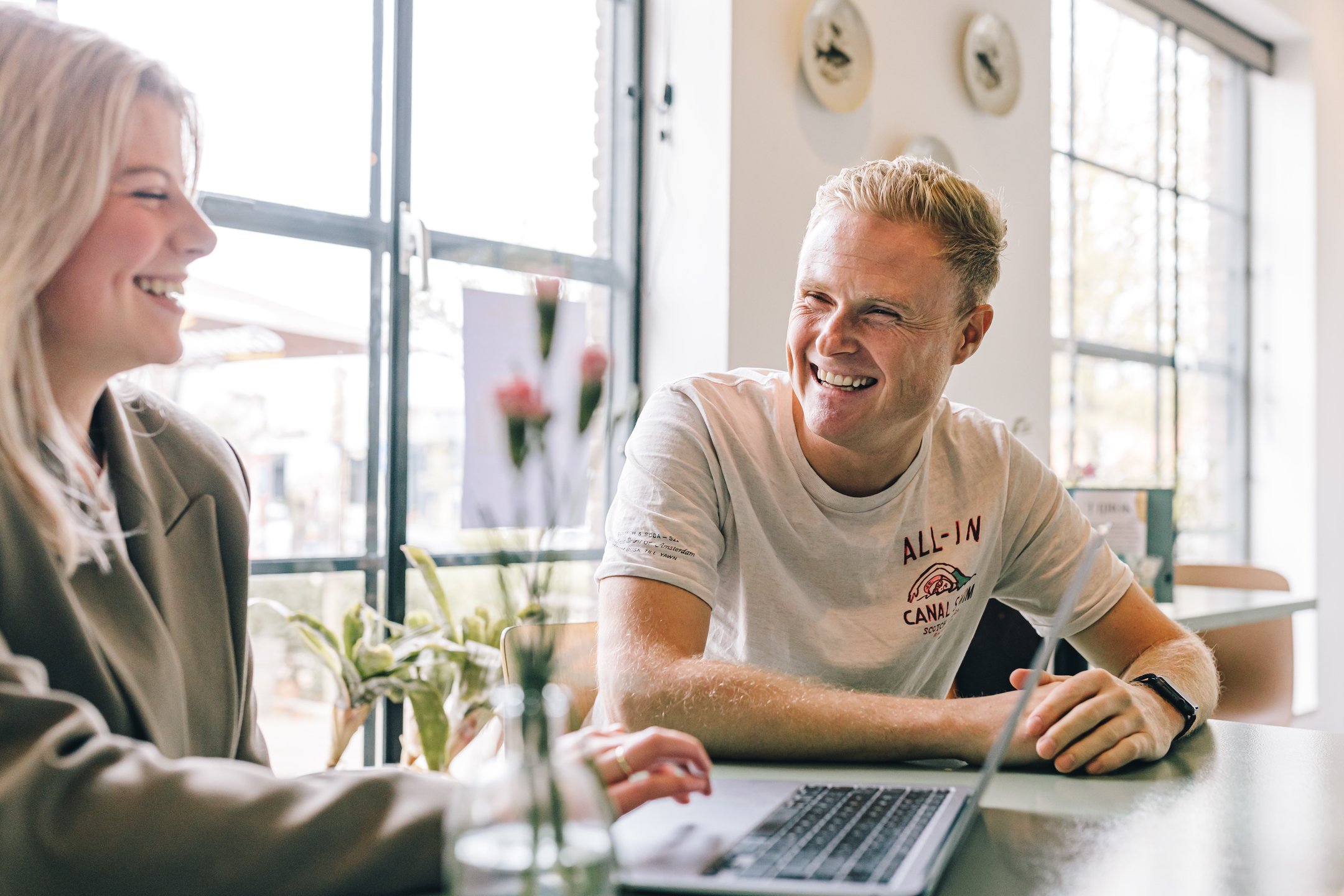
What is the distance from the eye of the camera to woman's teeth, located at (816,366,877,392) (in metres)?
1.64

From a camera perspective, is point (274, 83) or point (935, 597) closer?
point (935, 597)

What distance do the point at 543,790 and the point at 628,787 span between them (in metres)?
0.35

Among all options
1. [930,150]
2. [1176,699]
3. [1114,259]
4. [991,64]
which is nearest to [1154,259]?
[1114,259]

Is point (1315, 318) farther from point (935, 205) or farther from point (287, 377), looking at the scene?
point (287, 377)

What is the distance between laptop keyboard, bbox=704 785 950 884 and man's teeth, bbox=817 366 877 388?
74 cm

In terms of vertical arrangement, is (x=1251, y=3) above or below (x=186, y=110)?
→ above

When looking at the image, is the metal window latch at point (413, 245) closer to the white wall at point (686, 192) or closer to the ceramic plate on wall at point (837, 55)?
the white wall at point (686, 192)

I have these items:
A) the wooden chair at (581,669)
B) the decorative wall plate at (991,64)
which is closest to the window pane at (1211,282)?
the decorative wall plate at (991,64)

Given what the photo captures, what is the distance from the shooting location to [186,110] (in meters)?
1.14

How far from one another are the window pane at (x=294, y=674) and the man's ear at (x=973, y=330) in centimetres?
153

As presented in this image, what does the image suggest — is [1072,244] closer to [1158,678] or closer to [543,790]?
[1158,678]

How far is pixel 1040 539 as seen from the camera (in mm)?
1785

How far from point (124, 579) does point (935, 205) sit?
116 cm

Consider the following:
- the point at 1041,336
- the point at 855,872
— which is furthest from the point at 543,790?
the point at 1041,336
